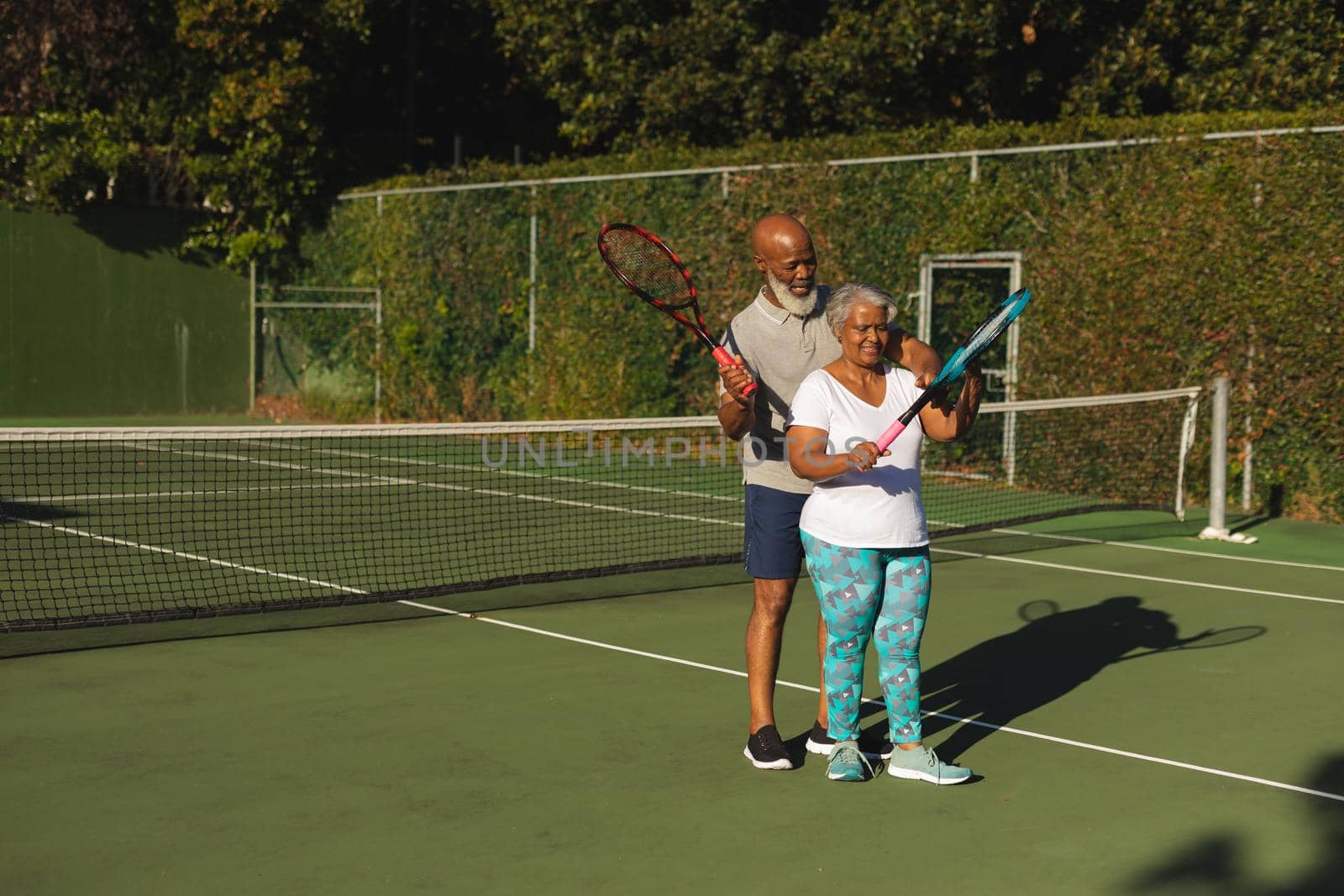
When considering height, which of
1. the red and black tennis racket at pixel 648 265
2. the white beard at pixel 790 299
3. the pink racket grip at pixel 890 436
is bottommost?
the pink racket grip at pixel 890 436

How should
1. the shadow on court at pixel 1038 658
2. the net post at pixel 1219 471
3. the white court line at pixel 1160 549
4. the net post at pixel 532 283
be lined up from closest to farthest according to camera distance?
the shadow on court at pixel 1038 658, the white court line at pixel 1160 549, the net post at pixel 1219 471, the net post at pixel 532 283

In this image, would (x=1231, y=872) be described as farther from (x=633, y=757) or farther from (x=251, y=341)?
(x=251, y=341)

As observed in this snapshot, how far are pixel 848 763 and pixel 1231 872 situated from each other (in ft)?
4.33

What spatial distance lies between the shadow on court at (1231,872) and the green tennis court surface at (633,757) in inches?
0.6

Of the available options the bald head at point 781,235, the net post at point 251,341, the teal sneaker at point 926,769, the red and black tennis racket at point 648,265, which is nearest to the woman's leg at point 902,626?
the teal sneaker at point 926,769

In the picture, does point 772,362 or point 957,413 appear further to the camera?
point 772,362

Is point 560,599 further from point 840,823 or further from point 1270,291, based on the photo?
point 1270,291

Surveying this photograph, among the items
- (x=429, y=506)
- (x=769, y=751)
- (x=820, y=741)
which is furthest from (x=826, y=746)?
(x=429, y=506)

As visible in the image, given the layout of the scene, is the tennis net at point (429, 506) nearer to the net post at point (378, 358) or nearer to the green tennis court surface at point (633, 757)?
the green tennis court surface at point (633, 757)

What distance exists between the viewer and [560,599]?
9047 mm

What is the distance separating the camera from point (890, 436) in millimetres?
4941

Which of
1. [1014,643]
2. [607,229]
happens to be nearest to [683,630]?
[1014,643]

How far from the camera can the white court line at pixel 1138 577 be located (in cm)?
940

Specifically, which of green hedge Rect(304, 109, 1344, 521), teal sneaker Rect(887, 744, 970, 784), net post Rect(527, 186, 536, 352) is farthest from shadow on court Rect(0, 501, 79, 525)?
teal sneaker Rect(887, 744, 970, 784)
